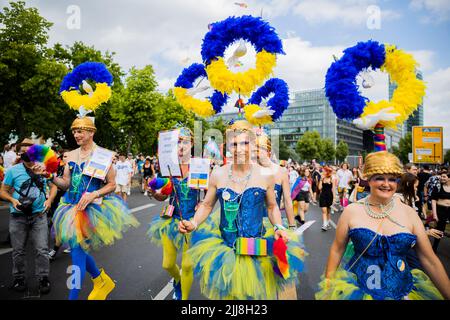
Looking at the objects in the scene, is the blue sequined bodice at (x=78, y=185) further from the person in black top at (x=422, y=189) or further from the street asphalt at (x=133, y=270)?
→ the person in black top at (x=422, y=189)

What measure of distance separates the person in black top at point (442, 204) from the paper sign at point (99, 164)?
656cm

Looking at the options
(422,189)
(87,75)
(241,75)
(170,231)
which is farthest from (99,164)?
(422,189)

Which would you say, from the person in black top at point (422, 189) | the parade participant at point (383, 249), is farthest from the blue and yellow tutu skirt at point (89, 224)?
the person in black top at point (422, 189)

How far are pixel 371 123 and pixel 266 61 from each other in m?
1.72

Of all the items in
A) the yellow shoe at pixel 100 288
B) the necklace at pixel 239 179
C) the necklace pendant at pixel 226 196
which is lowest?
the yellow shoe at pixel 100 288

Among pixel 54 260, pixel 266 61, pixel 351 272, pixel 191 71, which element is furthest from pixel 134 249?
pixel 351 272

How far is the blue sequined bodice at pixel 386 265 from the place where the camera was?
221cm

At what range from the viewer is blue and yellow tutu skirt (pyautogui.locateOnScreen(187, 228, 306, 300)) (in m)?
2.58

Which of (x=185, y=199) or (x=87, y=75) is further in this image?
(x=87, y=75)

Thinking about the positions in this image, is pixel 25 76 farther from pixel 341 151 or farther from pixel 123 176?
pixel 341 151

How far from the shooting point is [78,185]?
144 inches

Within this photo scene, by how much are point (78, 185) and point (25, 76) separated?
22.7 meters

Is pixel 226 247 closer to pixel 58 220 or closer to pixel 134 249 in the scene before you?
pixel 58 220

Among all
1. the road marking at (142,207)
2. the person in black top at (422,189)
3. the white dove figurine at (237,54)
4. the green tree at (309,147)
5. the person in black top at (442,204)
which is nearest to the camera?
the white dove figurine at (237,54)
